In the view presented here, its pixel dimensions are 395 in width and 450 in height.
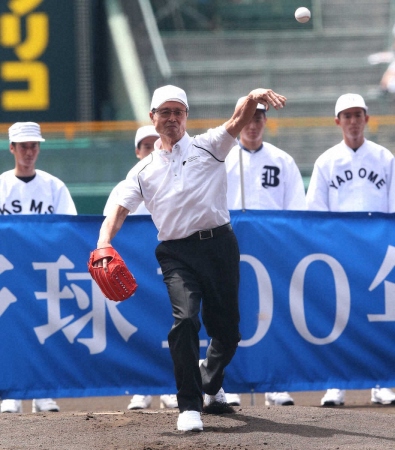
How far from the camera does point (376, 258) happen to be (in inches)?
305

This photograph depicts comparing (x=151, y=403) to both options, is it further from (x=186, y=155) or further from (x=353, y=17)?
(x=353, y=17)

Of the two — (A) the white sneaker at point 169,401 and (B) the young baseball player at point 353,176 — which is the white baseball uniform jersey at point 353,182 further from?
(A) the white sneaker at point 169,401

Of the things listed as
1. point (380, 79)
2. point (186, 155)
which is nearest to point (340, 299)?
point (186, 155)

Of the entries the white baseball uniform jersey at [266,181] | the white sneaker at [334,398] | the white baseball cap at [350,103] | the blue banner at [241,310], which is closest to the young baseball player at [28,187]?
the blue banner at [241,310]

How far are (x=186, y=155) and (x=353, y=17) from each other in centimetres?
1417

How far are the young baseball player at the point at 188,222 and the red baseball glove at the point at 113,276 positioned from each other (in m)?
0.10

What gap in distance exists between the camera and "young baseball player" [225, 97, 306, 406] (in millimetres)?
8422

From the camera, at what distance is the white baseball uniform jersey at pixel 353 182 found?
8438mm

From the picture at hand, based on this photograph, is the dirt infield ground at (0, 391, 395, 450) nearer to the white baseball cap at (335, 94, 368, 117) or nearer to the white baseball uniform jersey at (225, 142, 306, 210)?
the white baseball uniform jersey at (225, 142, 306, 210)

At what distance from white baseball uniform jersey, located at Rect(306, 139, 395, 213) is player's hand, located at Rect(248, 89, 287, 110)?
8.61ft

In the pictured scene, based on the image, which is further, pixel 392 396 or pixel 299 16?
pixel 392 396

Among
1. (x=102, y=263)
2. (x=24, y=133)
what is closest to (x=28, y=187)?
(x=24, y=133)

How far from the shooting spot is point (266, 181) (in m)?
8.51

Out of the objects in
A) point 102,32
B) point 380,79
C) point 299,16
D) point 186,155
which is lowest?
point 186,155
